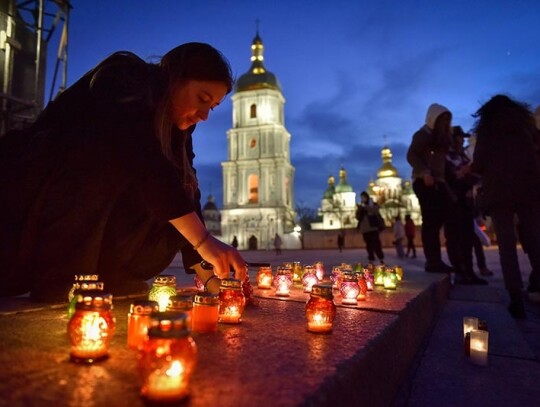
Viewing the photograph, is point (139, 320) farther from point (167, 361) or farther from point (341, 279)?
point (341, 279)

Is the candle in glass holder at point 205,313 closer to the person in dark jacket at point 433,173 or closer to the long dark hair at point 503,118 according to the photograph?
the long dark hair at point 503,118

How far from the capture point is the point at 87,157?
167 centimetres

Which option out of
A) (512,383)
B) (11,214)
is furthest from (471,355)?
(11,214)

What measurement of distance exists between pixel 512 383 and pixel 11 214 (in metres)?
1.93

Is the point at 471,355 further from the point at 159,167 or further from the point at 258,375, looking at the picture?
the point at 159,167

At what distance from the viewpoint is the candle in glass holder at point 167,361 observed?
0.71 m

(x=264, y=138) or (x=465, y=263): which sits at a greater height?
(x=264, y=138)

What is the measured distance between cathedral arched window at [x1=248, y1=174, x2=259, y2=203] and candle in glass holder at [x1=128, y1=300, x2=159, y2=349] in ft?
140

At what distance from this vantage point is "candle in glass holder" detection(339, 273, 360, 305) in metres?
1.93

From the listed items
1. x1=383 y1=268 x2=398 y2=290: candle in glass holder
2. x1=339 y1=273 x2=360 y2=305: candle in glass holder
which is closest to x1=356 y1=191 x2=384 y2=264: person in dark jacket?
x1=383 y1=268 x2=398 y2=290: candle in glass holder

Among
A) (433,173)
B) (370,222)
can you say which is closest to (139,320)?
(433,173)

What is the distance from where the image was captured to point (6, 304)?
1.74 m

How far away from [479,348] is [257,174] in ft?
139

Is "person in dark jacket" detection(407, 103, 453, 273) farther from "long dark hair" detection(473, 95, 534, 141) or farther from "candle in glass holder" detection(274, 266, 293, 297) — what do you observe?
"candle in glass holder" detection(274, 266, 293, 297)
